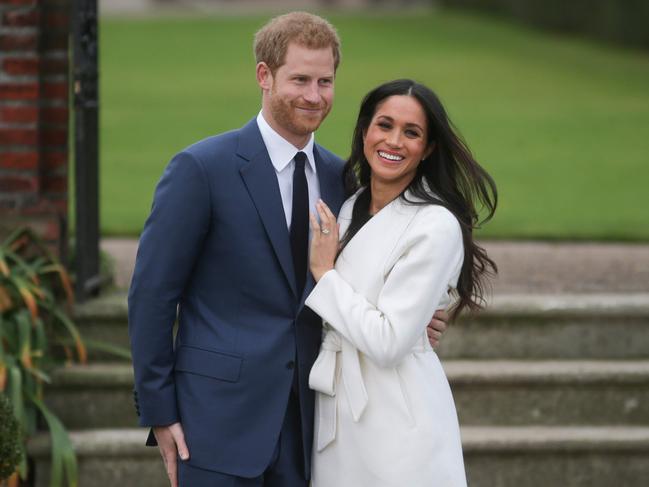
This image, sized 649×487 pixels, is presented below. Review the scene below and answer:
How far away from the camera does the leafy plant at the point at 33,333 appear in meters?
5.05

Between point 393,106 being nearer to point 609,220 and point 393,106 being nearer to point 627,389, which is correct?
point 627,389

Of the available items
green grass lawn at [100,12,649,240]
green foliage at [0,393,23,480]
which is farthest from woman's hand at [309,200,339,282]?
green grass lawn at [100,12,649,240]

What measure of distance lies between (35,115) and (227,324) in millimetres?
2394

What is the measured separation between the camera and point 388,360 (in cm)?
335

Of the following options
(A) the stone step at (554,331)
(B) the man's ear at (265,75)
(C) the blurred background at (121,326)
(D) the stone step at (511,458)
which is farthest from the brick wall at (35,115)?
(B) the man's ear at (265,75)

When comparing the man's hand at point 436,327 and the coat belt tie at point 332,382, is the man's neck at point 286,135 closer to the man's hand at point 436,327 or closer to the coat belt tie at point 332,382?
the coat belt tie at point 332,382

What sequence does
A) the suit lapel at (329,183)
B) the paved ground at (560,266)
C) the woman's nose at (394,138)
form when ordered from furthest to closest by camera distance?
the paved ground at (560,266), the suit lapel at (329,183), the woman's nose at (394,138)

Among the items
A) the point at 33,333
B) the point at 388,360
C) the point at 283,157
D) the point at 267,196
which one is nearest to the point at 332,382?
the point at 388,360

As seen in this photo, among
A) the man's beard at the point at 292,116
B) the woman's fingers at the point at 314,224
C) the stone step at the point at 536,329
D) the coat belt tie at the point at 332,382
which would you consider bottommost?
the stone step at the point at 536,329

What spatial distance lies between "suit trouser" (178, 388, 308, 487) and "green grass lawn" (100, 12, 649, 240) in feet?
13.8

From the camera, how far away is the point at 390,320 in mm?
3338

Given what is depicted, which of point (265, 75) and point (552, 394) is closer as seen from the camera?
point (265, 75)

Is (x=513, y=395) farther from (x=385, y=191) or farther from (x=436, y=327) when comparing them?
(x=385, y=191)

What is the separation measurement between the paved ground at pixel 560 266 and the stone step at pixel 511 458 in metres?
1.00
